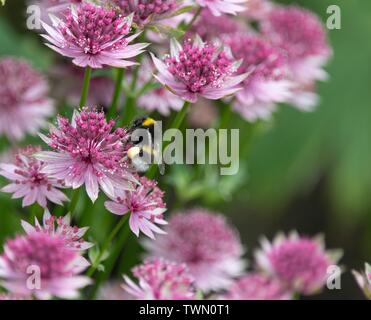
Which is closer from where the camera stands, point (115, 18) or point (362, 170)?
point (115, 18)

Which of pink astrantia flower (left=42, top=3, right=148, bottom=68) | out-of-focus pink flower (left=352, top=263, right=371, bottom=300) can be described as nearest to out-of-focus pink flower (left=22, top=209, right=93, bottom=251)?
pink astrantia flower (left=42, top=3, right=148, bottom=68)

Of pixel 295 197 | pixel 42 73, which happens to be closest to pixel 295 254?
pixel 42 73

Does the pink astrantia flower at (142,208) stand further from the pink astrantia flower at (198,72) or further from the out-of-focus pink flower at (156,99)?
the out-of-focus pink flower at (156,99)

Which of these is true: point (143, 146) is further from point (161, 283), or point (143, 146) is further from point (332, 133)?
point (332, 133)

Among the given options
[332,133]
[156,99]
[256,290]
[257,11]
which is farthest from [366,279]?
[332,133]

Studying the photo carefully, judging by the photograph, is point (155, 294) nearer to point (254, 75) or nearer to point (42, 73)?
point (254, 75)

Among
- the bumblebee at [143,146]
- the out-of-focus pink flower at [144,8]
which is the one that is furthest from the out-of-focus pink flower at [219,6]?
the bumblebee at [143,146]
